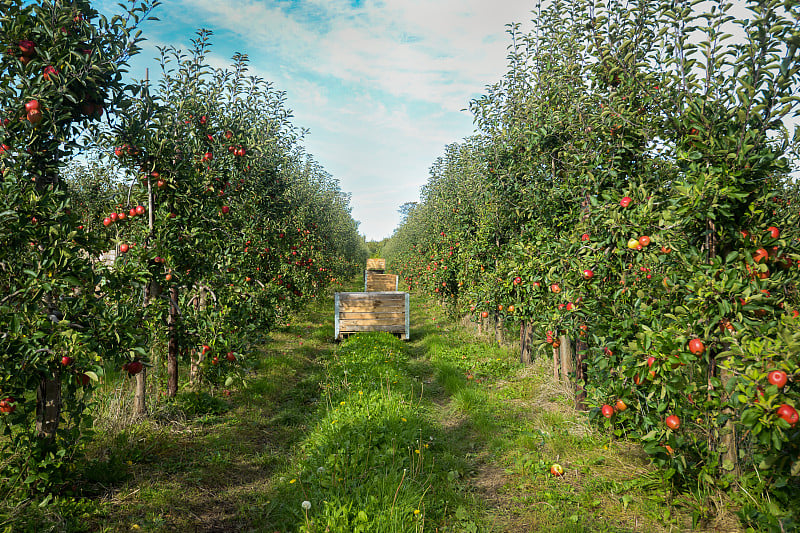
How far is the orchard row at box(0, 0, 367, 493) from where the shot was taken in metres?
3.22

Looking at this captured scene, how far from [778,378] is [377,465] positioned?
131 inches

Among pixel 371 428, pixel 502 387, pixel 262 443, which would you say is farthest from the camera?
pixel 502 387

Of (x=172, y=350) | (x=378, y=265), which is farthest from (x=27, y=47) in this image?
(x=378, y=265)

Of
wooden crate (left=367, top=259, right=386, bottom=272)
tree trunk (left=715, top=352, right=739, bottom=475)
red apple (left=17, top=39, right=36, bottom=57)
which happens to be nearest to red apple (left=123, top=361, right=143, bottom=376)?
red apple (left=17, top=39, right=36, bottom=57)

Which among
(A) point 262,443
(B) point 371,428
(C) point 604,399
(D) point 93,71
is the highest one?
(D) point 93,71

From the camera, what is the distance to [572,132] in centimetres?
569

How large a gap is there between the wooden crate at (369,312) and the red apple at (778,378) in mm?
8611

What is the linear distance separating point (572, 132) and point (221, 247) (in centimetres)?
495

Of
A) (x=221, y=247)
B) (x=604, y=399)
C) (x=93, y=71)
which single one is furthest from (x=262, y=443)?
(x=93, y=71)

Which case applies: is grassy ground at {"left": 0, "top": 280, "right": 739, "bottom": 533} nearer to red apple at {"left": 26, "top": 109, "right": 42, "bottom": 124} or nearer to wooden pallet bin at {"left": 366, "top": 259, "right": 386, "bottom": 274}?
red apple at {"left": 26, "top": 109, "right": 42, "bottom": 124}

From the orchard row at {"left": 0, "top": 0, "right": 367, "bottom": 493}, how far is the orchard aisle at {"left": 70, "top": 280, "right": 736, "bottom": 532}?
69cm

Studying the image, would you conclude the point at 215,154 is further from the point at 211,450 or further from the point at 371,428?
the point at 371,428

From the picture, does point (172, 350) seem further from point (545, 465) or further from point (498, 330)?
point (498, 330)

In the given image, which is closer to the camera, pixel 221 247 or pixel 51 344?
pixel 51 344
